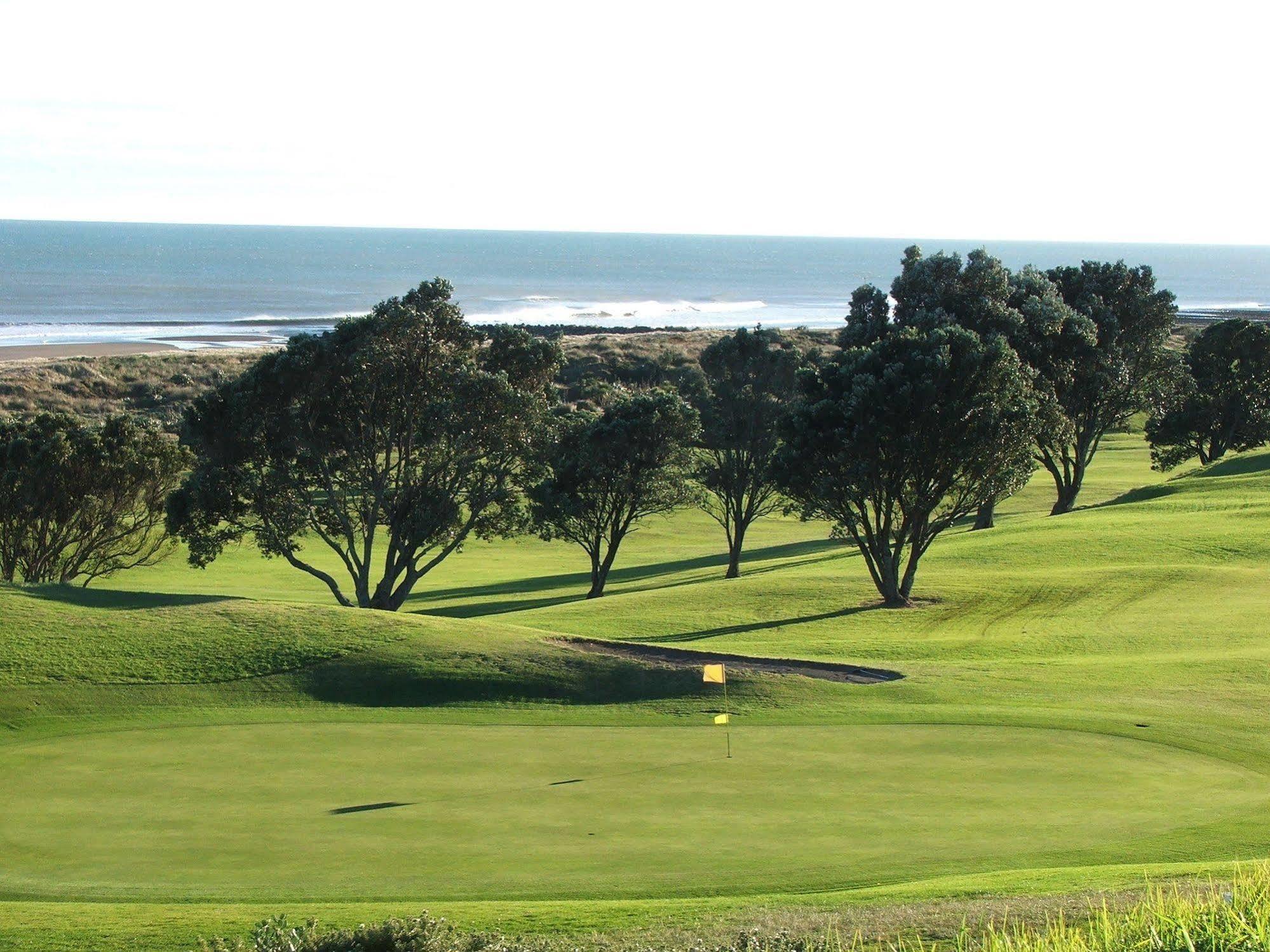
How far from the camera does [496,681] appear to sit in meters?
22.8

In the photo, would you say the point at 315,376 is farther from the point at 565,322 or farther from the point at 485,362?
the point at 565,322

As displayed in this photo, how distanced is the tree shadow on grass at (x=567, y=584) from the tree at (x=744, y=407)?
256cm

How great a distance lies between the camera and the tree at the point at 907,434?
110ft

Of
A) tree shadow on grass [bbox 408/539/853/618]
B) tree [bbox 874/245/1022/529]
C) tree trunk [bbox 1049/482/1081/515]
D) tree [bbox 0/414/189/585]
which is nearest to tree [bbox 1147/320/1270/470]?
tree trunk [bbox 1049/482/1081/515]

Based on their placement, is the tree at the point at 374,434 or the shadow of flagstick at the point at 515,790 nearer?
the shadow of flagstick at the point at 515,790

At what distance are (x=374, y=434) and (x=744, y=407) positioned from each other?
1646cm

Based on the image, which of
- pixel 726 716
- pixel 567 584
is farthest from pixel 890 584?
pixel 726 716

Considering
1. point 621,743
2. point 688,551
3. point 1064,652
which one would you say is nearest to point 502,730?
point 621,743

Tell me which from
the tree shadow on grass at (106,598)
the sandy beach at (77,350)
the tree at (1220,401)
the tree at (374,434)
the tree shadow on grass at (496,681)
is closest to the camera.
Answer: the tree shadow on grass at (496,681)

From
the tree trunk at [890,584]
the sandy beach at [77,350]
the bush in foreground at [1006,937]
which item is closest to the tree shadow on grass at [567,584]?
the tree trunk at [890,584]

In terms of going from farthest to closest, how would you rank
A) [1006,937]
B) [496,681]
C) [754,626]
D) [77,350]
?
[77,350] < [754,626] < [496,681] < [1006,937]

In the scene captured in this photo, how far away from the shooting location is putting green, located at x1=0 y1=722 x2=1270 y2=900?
44.7 feet

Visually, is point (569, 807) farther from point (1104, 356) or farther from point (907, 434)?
point (1104, 356)

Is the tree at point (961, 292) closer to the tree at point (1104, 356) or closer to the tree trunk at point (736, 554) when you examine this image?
the tree at point (1104, 356)
